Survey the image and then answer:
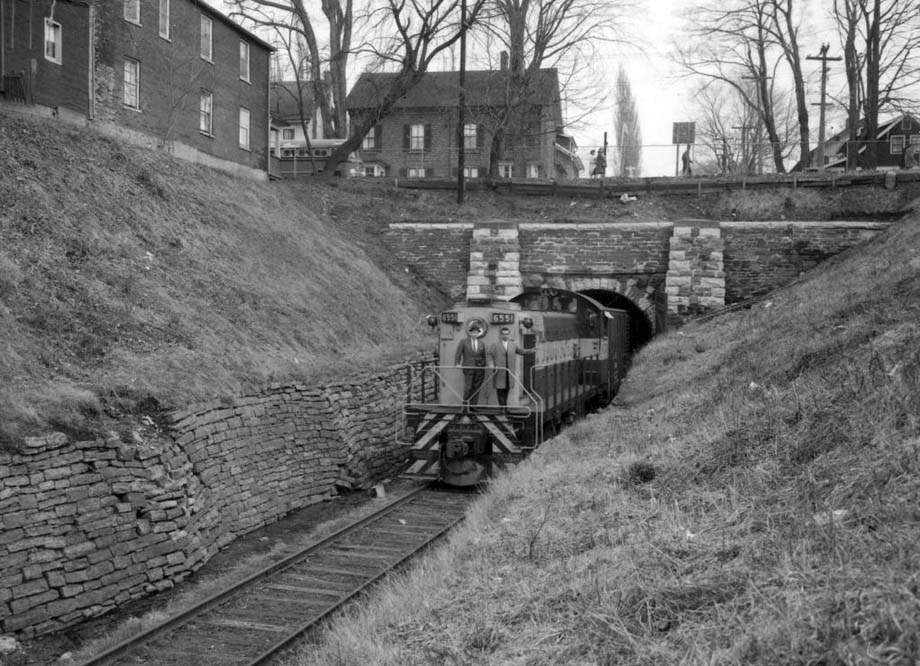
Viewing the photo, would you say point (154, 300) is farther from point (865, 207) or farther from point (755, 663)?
point (865, 207)

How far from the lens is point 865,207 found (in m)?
28.2

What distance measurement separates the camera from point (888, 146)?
52875 mm

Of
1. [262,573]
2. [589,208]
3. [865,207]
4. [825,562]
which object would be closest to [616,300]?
[589,208]

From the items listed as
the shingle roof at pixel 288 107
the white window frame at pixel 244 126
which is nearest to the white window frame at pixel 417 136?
the shingle roof at pixel 288 107

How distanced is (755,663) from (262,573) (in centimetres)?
734

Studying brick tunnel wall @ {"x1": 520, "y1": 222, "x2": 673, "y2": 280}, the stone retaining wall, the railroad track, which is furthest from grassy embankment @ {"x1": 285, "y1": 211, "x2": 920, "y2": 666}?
brick tunnel wall @ {"x1": 520, "y1": 222, "x2": 673, "y2": 280}

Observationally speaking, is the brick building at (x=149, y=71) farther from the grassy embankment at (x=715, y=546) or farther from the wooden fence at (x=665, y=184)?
the grassy embankment at (x=715, y=546)

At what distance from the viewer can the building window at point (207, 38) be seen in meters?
29.0

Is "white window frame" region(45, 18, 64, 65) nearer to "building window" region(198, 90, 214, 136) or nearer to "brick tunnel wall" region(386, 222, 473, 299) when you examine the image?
"building window" region(198, 90, 214, 136)

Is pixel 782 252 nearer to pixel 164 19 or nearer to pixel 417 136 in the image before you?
pixel 164 19

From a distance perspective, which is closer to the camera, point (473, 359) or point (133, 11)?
point (473, 359)

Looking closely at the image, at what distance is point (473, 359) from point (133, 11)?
675 inches

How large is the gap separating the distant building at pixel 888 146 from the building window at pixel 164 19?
2740cm

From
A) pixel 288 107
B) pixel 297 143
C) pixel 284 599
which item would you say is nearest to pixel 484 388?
pixel 284 599
